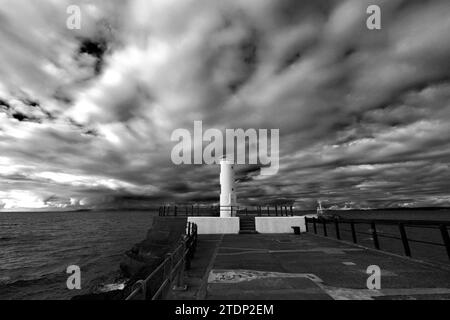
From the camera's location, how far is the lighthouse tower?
20.9 meters

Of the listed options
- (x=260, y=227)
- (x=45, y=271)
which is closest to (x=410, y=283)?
(x=260, y=227)

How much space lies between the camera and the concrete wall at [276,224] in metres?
18.7

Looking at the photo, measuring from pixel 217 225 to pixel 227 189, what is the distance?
401 centimetres

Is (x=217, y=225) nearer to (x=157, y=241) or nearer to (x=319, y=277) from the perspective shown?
(x=157, y=241)

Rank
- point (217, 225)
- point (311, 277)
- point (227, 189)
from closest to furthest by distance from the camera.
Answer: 1. point (311, 277)
2. point (217, 225)
3. point (227, 189)

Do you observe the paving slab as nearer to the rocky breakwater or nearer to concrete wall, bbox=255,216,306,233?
concrete wall, bbox=255,216,306,233

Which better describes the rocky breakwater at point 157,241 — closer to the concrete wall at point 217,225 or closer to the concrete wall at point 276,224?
the concrete wall at point 217,225

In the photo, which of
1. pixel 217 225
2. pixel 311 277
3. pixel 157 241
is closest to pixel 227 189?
pixel 217 225

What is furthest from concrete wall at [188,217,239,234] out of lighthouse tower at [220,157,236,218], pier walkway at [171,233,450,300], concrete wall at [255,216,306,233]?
pier walkway at [171,233,450,300]

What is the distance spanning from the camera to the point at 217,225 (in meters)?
18.5

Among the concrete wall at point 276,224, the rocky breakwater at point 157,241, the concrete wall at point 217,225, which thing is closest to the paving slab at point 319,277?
the concrete wall at point 217,225

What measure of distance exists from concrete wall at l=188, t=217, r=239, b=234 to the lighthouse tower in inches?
83.0

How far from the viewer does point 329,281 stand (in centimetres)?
571
